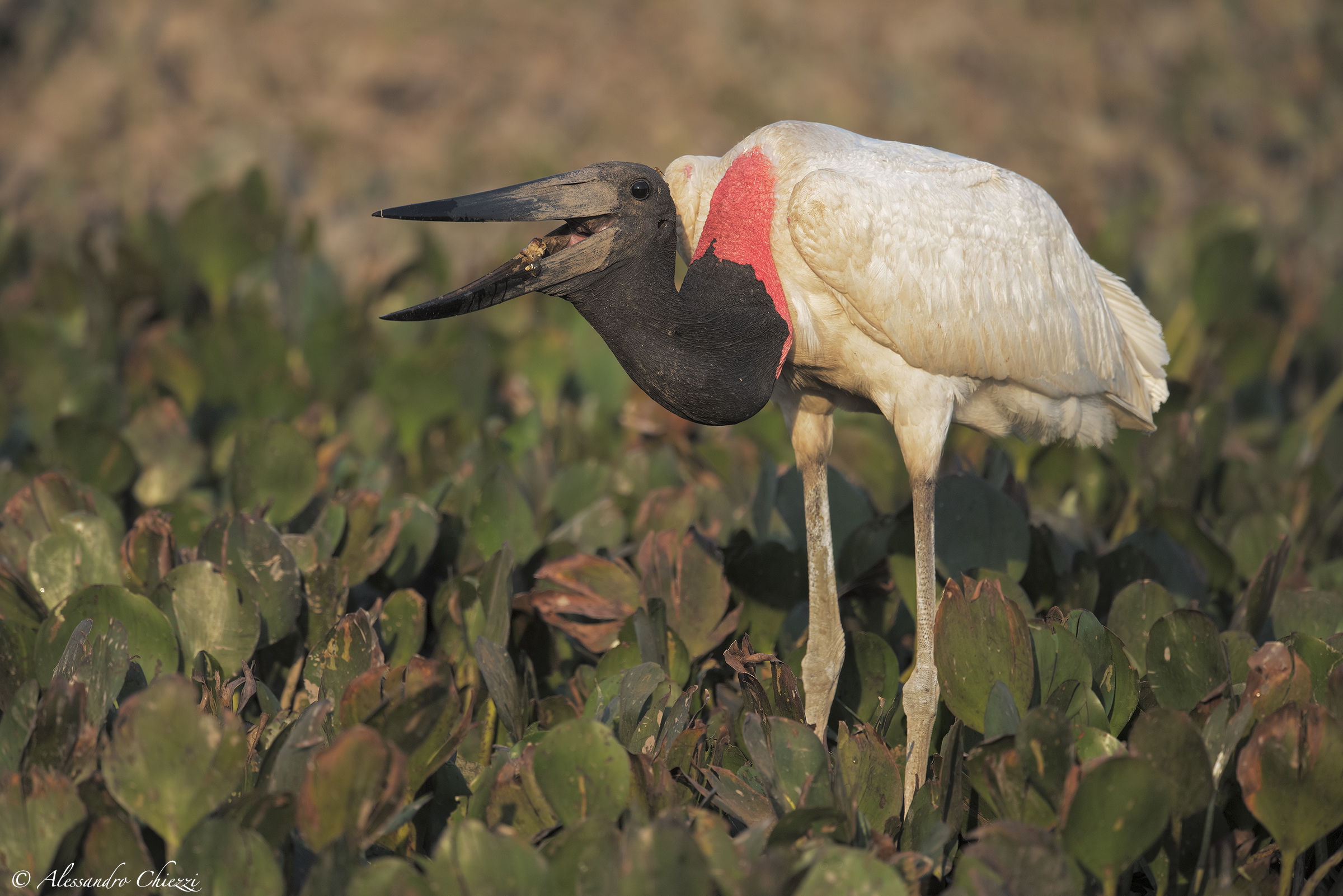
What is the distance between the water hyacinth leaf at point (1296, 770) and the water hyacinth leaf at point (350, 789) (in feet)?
5.45

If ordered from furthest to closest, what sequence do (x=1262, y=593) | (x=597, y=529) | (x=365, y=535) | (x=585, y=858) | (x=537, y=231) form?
(x=537, y=231), (x=597, y=529), (x=365, y=535), (x=1262, y=593), (x=585, y=858)

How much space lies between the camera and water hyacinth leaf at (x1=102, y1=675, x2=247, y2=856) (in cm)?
237

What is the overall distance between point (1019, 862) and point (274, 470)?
8.72ft

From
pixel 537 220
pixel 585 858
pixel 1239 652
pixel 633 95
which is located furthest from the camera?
pixel 633 95

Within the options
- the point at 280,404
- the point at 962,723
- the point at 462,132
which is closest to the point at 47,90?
the point at 462,132

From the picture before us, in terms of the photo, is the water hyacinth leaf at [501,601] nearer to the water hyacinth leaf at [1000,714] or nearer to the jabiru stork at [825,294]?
the jabiru stork at [825,294]

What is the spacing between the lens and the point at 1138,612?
352 cm

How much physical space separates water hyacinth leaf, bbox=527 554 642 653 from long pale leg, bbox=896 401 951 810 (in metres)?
0.84

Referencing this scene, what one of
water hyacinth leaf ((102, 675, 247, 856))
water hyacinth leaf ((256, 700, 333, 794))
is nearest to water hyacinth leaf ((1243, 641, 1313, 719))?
water hyacinth leaf ((256, 700, 333, 794))

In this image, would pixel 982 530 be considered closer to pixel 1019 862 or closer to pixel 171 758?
pixel 1019 862

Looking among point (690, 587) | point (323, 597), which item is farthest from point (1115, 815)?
point (323, 597)

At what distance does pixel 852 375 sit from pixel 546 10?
778cm

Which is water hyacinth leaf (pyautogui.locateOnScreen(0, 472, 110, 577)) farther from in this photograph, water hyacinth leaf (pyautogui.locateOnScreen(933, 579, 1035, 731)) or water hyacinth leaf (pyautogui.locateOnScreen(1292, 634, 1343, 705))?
water hyacinth leaf (pyautogui.locateOnScreen(1292, 634, 1343, 705))

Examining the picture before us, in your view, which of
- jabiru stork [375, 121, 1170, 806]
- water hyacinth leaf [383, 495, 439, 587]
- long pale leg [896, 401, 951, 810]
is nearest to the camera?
jabiru stork [375, 121, 1170, 806]
